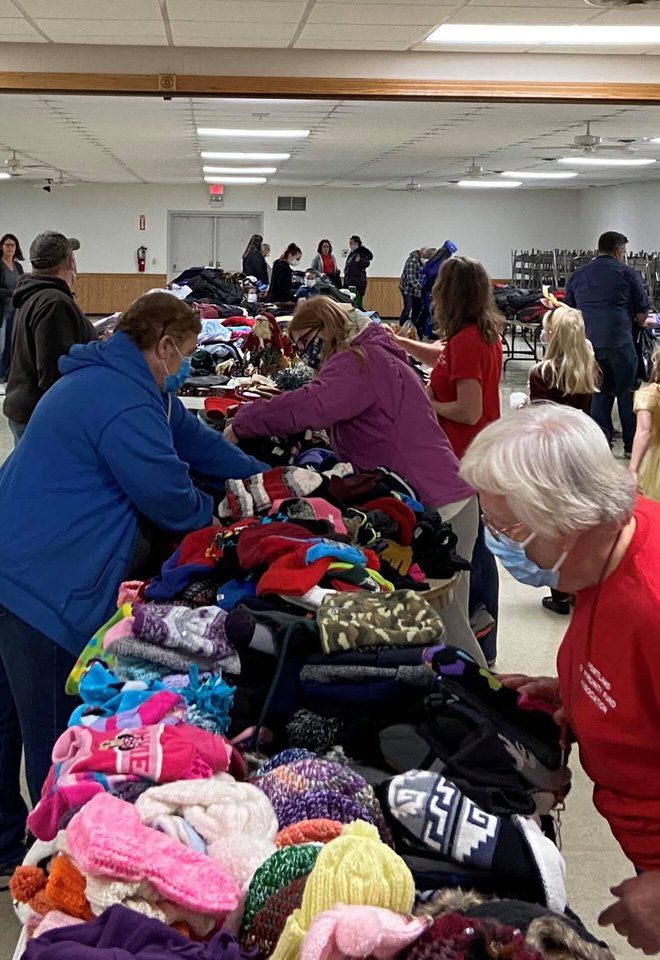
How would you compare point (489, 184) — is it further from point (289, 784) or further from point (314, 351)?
point (289, 784)

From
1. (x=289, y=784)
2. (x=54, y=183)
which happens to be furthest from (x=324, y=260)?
(x=289, y=784)

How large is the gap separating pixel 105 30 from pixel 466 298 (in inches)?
146

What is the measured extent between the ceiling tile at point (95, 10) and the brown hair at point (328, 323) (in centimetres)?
331

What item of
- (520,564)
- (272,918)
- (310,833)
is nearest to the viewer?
(272,918)

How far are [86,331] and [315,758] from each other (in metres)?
3.77

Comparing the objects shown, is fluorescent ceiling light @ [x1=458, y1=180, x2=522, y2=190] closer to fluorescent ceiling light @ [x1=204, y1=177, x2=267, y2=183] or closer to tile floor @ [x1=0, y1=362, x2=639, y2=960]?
fluorescent ceiling light @ [x1=204, y1=177, x2=267, y2=183]

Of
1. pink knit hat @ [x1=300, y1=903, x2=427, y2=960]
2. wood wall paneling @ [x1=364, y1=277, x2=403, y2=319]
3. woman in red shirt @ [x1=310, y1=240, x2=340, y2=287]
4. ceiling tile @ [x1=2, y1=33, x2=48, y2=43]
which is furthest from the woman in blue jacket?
wood wall paneling @ [x1=364, y1=277, x2=403, y2=319]

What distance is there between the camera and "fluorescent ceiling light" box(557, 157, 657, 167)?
54.3 feet

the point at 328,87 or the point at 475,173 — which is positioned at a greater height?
the point at 475,173

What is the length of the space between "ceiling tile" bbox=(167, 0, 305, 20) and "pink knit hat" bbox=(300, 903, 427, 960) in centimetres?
554

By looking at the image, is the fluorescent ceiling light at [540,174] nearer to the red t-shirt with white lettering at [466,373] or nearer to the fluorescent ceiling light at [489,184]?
the fluorescent ceiling light at [489,184]

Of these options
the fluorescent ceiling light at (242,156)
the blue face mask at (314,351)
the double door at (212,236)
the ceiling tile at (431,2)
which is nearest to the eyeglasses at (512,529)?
the blue face mask at (314,351)

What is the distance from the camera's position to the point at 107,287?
2453 centimetres

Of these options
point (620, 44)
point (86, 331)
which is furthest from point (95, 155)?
point (86, 331)
